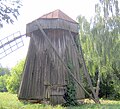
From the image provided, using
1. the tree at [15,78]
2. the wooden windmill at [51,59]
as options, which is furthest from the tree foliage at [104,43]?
the tree at [15,78]

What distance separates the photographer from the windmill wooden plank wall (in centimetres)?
1734

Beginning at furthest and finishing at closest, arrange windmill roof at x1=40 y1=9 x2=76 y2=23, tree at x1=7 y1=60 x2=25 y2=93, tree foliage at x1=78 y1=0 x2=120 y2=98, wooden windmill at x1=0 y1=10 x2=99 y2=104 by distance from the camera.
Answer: tree at x1=7 y1=60 x2=25 y2=93
tree foliage at x1=78 y1=0 x2=120 y2=98
windmill roof at x1=40 y1=9 x2=76 y2=23
wooden windmill at x1=0 y1=10 x2=99 y2=104

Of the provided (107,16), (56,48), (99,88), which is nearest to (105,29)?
(107,16)

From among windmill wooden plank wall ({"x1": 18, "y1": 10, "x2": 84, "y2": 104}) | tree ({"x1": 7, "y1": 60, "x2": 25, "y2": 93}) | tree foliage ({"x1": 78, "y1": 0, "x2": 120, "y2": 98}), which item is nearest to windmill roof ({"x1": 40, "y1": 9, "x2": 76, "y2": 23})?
windmill wooden plank wall ({"x1": 18, "y1": 10, "x2": 84, "y2": 104})

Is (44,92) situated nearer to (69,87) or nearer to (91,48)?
(69,87)

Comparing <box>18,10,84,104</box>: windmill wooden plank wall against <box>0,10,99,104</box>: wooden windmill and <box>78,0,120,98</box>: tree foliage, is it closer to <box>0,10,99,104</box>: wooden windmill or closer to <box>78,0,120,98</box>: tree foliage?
<box>0,10,99,104</box>: wooden windmill

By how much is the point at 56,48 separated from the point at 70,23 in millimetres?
1921

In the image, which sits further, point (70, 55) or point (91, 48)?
point (91, 48)

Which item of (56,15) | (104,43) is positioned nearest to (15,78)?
(104,43)

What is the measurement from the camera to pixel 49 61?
17719mm

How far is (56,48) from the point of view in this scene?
18.0 metres

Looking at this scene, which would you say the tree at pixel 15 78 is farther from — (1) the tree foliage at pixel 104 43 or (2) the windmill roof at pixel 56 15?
(2) the windmill roof at pixel 56 15

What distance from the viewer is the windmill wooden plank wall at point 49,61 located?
17344mm

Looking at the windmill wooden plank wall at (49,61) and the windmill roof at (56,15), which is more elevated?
the windmill roof at (56,15)
